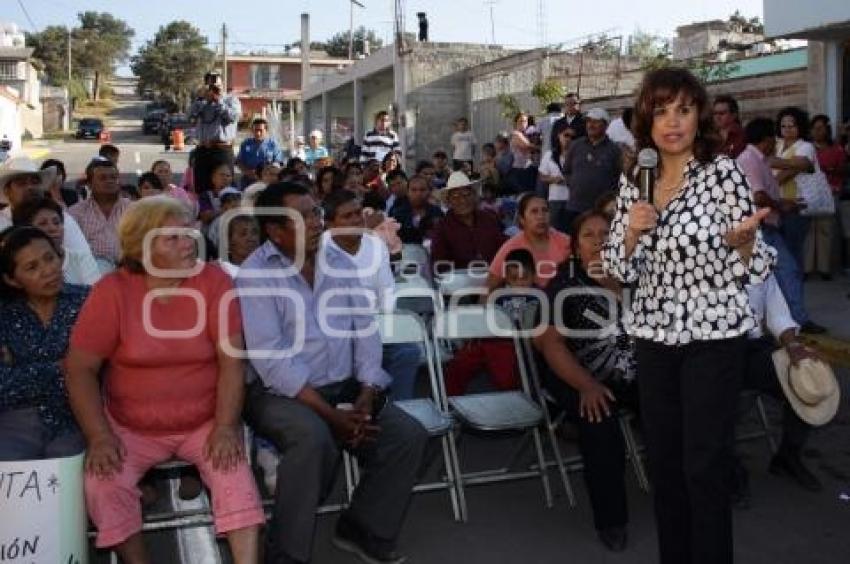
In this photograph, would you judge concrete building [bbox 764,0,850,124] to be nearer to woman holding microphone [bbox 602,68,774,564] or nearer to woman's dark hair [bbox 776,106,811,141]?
woman's dark hair [bbox 776,106,811,141]

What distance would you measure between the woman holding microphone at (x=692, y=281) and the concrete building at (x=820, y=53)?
906cm

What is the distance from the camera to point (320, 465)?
3547mm

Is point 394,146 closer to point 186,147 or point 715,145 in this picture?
point 715,145

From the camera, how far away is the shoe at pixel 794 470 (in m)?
4.39

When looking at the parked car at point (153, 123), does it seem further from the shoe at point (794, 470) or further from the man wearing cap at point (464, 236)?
the shoe at point (794, 470)

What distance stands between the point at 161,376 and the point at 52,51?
82769 mm

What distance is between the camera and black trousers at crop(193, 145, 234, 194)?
364 inches

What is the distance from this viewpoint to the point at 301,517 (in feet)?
11.4

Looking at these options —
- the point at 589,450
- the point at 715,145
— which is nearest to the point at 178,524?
the point at 589,450

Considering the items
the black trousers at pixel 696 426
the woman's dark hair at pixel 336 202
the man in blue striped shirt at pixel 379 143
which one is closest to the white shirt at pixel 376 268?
the woman's dark hair at pixel 336 202

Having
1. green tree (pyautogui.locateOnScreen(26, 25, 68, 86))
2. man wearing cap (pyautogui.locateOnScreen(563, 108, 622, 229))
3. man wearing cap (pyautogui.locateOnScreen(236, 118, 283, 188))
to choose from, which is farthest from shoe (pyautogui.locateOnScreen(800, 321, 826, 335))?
green tree (pyautogui.locateOnScreen(26, 25, 68, 86))

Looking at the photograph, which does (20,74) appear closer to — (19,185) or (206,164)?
(206,164)

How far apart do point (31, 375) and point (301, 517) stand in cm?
118

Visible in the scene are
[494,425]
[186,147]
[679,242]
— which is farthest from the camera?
[186,147]
